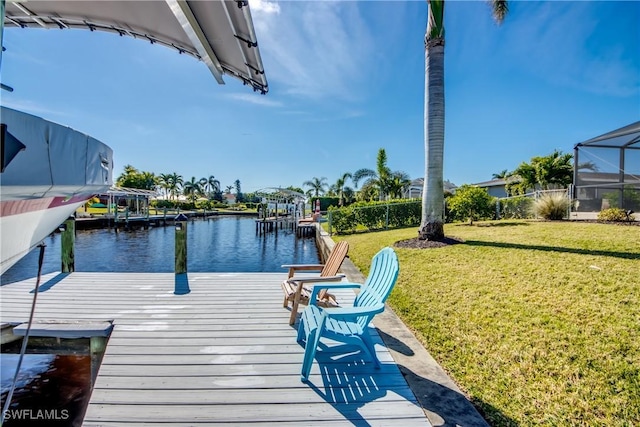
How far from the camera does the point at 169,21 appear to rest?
3.29 m

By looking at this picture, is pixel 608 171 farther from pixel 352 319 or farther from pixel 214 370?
pixel 214 370

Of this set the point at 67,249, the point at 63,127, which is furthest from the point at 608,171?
the point at 67,249

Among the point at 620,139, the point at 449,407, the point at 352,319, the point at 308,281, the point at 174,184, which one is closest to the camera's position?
the point at 449,407

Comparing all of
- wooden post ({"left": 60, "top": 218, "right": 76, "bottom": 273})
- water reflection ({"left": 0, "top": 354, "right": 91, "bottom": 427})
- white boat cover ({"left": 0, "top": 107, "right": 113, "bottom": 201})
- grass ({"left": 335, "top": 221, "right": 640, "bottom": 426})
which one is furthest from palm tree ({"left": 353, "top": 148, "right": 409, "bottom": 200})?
white boat cover ({"left": 0, "top": 107, "right": 113, "bottom": 201})

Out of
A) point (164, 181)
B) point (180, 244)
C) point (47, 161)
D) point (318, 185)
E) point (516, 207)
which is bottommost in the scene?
point (180, 244)

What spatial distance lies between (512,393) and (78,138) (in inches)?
137

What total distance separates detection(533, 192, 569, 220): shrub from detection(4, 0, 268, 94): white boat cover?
35.0ft

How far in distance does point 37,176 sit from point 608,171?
50.7 ft

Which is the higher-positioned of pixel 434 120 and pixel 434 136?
pixel 434 120

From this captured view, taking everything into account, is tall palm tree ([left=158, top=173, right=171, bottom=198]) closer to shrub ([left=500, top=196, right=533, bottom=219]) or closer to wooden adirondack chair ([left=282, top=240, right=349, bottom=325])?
shrub ([left=500, top=196, right=533, bottom=219])

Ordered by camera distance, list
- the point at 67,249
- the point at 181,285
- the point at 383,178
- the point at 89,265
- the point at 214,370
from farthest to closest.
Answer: the point at 383,178 < the point at 89,265 < the point at 67,249 < the point at 181,285 < the point at 214,370

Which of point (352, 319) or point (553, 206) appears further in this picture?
point (553, 206)

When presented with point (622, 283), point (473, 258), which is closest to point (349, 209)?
point (473, 258)

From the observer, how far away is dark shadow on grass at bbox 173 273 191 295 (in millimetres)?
4766
